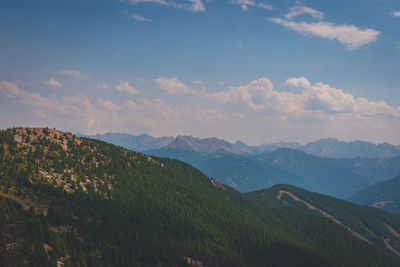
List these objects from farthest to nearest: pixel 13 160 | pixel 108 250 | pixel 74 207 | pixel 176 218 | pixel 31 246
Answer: pixel 176 218 < pixel 13 160 < pixel 74 207 < pixel 108 250 < pixel 31 246

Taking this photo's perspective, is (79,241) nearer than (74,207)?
Yes

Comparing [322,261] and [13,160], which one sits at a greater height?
[13,160]

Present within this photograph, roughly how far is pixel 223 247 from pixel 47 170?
425ft

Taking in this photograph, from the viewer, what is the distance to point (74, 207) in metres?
144

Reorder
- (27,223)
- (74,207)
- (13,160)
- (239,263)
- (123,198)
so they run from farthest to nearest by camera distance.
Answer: (123,198) < (239,263) < (13,160) < (74,207) < (27,223)

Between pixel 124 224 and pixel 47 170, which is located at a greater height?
pixel 47 170

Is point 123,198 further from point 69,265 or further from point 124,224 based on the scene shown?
point 69,265

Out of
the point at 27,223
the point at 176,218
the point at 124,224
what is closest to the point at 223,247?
the point at 176,218

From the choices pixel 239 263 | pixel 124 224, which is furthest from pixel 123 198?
pixel 239 263

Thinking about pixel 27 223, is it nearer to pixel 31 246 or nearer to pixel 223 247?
pixel 31 246

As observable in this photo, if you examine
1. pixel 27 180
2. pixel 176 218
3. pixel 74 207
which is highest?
pixel 27 180

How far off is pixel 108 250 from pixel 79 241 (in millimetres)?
17062

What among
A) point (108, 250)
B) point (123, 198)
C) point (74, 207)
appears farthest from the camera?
point (123, 198)

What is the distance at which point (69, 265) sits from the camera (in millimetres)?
93250
